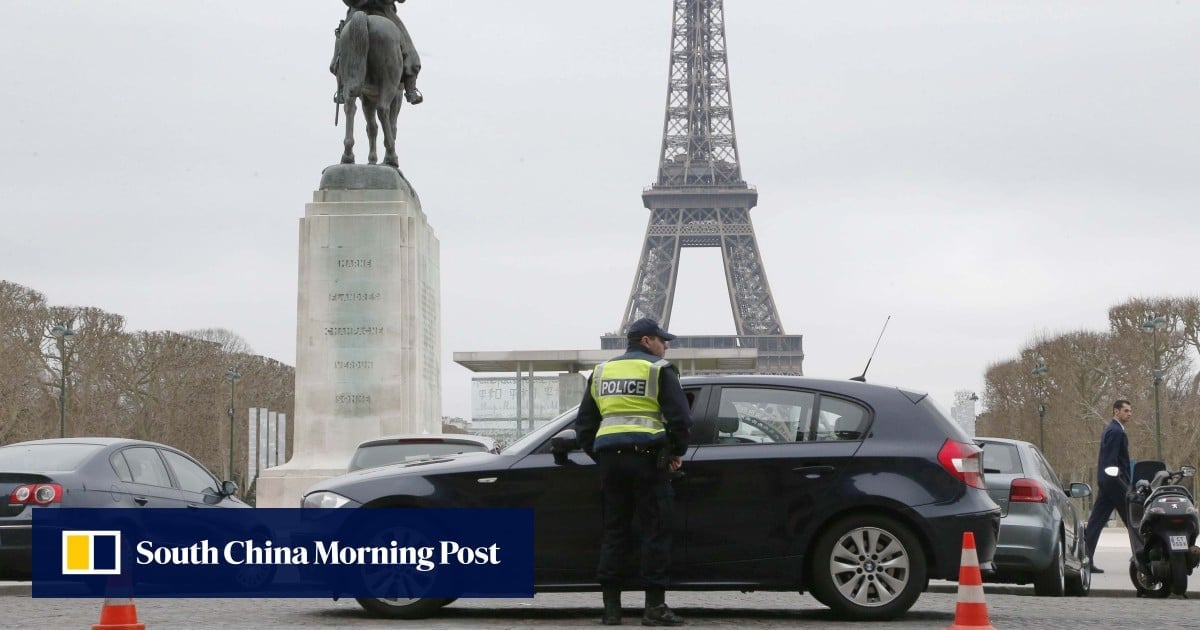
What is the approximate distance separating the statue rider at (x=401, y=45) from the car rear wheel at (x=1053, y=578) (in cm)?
1383

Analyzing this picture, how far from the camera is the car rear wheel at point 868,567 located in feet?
30.6

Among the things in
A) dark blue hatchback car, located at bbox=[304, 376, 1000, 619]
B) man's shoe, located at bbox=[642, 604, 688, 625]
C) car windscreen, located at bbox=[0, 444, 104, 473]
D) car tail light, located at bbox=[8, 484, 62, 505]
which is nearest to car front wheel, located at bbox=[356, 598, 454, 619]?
dark blue hatchback car, located at bbox=[304, 376, 1000, 619]

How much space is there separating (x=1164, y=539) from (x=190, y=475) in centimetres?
780

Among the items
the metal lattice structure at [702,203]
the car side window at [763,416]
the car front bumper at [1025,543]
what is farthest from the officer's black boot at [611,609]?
the metal lattice structure at [702,203]

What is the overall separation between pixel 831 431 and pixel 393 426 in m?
13.6

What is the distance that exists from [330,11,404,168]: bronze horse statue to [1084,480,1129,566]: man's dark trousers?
1236 centimetres

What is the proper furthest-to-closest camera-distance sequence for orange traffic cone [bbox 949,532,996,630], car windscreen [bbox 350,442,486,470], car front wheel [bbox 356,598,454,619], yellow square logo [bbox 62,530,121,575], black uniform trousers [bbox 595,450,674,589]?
car windscreen [bbox 350,442,486,470] < yellow square logo [bbox 62,530,121,575] < car front wheel [bbox 356,598,454,619] < black uniform trousers [bbox 595,450,674,589] < orange traffic cone [bbox 949,532,996,630]

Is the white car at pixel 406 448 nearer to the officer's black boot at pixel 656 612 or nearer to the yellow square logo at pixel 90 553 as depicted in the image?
the yellow square logo at pixel 90 553

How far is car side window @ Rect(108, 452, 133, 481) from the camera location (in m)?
12.4

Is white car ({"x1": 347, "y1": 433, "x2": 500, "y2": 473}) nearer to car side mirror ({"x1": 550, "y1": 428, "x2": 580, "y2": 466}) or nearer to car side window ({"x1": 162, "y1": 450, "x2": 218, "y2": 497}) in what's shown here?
car side window ({"x1": 162, "y1": 450, "x2": 218, "y2": 497})

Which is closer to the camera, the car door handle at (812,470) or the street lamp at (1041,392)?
the car door handle at (812,470)

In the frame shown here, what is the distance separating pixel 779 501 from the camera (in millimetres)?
9445

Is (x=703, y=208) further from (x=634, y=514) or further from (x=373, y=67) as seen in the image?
(x=634, y=514)

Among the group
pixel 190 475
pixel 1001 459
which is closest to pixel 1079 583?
pixel 1001 459
